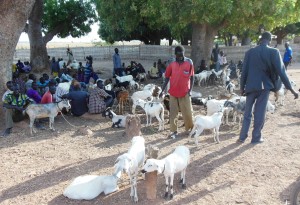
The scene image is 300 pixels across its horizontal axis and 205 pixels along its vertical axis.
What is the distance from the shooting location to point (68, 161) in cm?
707

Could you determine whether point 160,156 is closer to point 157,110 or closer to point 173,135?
point 173,135

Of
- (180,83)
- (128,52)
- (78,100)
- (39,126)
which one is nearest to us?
(180,83)

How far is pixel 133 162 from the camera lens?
5.28 m

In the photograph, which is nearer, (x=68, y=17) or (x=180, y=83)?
(x=180, y=83)

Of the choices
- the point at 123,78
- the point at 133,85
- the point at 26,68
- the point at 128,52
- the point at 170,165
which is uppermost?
the point at 128,52

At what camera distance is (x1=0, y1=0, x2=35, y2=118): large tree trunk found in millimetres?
9367

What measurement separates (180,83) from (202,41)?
947cm

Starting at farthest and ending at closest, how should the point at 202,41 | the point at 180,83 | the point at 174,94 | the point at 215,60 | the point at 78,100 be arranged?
the point at 215,60 < the point at 202,41 < the point at 78,100 < the point at 174,94 < the point at 180,83

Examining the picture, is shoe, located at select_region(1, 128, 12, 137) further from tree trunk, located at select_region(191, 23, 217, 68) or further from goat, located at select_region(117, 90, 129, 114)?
tree trunk, located at select_region(191, 23, 217, 68)

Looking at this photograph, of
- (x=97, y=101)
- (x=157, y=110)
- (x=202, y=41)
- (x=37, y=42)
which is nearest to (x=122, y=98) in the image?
(x=97, y=101)

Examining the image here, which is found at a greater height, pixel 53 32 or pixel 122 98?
pixel 53 32

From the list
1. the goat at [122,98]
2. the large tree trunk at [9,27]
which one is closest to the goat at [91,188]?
Result: the large tree trunk at [9,27]

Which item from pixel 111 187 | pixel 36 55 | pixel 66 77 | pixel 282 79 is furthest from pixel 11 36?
pixel 36 55

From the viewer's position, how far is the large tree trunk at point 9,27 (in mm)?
9367
